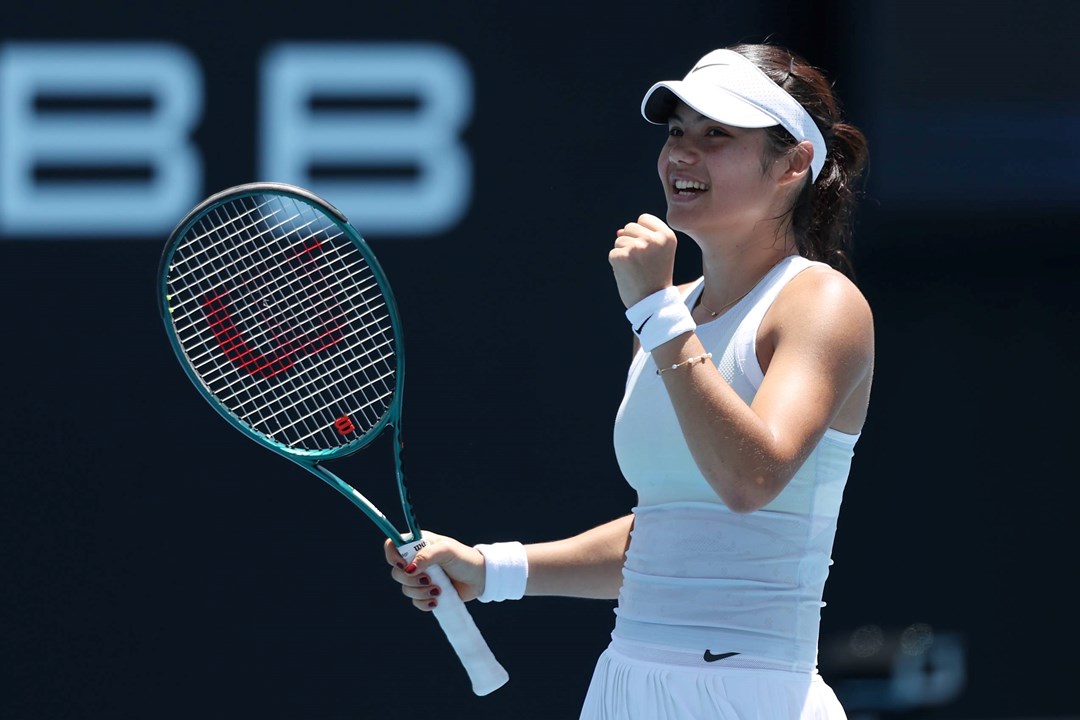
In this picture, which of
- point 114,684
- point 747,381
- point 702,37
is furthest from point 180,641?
point 747,381

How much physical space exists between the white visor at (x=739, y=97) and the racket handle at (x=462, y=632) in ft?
2.25

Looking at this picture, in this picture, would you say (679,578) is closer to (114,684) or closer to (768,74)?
(768,74)

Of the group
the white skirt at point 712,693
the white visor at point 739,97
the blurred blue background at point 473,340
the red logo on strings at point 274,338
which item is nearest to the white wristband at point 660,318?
the white visor at point 739,97

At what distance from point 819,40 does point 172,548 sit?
193 centimetres

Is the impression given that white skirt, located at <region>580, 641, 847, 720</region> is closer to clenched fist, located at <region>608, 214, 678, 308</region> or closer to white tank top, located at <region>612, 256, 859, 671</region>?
white tank top, located at <region>612, 256, 859, 671</region>

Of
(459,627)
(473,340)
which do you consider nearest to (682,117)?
(459,627)

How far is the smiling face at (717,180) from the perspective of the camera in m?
1.77

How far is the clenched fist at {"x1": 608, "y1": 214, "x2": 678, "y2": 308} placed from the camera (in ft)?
5.32

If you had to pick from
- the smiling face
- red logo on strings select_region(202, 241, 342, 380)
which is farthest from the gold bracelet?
red logo on strings select_region(202, 241, 342, 380)

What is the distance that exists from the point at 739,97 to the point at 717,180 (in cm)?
10

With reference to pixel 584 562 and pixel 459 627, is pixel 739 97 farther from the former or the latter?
pixel 459 627

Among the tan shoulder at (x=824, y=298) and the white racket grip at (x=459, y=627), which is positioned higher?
the tan shoulder at (x=824, y=298)

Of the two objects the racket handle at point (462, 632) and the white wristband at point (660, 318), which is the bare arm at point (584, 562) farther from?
the white wristband at point (660, 318)

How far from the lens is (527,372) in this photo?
359cm
